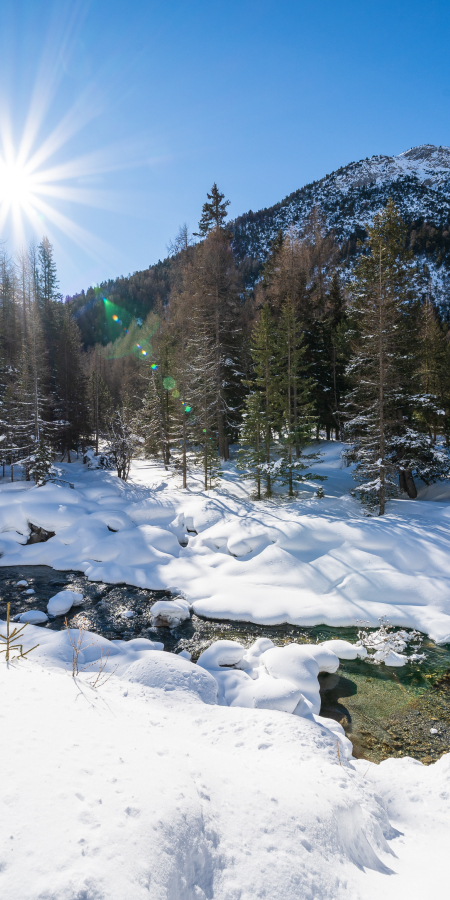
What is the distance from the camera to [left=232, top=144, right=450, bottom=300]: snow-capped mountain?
91188 mm

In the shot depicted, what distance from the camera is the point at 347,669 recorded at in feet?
30.6

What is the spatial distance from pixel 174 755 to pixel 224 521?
13.7 metres

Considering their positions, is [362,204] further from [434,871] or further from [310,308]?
[434,871]

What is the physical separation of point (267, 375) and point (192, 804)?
19.1 m

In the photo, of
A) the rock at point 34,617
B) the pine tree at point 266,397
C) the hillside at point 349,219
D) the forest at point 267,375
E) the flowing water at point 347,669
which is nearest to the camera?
the flowing water at point 347,669

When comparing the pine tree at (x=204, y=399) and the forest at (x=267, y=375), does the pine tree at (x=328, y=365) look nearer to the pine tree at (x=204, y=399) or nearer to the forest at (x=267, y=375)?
the forest at (x=267, y=375)

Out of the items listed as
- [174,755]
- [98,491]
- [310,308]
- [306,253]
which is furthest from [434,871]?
[306,253]

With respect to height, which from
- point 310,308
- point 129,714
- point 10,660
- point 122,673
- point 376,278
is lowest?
point 122,673

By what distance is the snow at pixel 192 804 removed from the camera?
Answer: 2.57 meters

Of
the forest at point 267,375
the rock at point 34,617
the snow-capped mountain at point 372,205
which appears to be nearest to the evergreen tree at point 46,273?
the forest at point 267,375

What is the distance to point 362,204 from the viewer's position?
11581 cm

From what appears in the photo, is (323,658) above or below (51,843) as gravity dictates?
below

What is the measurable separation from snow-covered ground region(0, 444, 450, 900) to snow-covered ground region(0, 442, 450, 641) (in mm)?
127

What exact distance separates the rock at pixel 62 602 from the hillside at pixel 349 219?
75.5 meters
